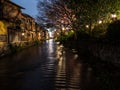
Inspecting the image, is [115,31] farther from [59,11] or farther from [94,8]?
[59,11]

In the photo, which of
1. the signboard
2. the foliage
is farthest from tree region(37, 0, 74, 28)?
the foliage

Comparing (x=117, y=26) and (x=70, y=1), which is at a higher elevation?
(x=70, y=1)

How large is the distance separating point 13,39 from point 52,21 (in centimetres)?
1290

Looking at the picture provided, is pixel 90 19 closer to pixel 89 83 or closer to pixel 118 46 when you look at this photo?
pixel 118 46

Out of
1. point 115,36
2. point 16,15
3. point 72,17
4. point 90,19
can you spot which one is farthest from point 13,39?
point 115,36

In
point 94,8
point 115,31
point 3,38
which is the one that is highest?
point 94,8

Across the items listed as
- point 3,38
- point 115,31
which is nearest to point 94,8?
point 115,31

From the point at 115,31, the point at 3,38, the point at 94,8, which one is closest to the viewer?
the point at 115,31

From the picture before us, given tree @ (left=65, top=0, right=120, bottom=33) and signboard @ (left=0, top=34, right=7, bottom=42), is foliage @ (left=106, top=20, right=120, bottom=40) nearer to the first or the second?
tree @ (left=65, top=0, right=120, bottom=33)

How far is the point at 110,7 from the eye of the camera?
26.5 meters

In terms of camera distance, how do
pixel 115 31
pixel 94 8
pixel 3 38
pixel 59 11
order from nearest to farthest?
pixel 115 31 → pixel 94 8 → pixel 3 38 → pixel 59 11

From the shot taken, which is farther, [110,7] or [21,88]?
[110,7]

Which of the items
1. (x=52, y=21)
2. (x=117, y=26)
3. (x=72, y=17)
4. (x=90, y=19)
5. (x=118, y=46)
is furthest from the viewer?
(x=52, y=21)

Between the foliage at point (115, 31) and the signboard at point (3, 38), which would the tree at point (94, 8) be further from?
the signboard at point (3, 38)
